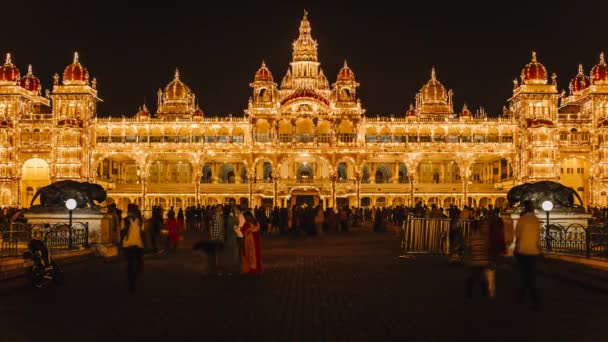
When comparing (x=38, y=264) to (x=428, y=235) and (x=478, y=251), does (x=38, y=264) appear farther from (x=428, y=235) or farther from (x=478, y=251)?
(x=428, y=235)

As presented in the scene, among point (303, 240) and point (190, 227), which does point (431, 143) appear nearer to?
point (190, 227)

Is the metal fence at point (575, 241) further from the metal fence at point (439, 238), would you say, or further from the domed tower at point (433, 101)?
the domed tower at point (433, 101)

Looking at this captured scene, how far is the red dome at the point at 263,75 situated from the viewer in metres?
62.7

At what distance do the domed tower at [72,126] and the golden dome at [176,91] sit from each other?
11.1 meters

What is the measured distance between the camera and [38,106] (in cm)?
5916

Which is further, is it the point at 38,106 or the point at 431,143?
the point at 38,106

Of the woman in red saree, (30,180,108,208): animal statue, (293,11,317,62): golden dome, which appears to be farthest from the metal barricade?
(293,11,317,62): golden dome

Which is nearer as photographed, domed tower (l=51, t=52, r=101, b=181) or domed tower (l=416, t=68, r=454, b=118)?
domed tower (l=51, t=52, r=101, b=181)

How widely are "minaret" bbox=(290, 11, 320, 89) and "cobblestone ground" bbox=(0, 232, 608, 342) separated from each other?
166 feet

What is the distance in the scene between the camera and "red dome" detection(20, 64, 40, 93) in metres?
59.2

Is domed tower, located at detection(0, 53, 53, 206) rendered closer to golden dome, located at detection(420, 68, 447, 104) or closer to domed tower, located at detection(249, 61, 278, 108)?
domed tower, located at detection(249, 61, 278, 108)

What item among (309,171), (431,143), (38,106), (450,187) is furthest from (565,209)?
(38,106)

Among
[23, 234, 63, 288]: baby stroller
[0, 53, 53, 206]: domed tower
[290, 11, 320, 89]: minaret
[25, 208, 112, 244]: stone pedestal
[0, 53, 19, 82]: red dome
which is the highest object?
[290, 11, 320, 89]: minaret

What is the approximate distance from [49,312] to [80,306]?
59 cm
